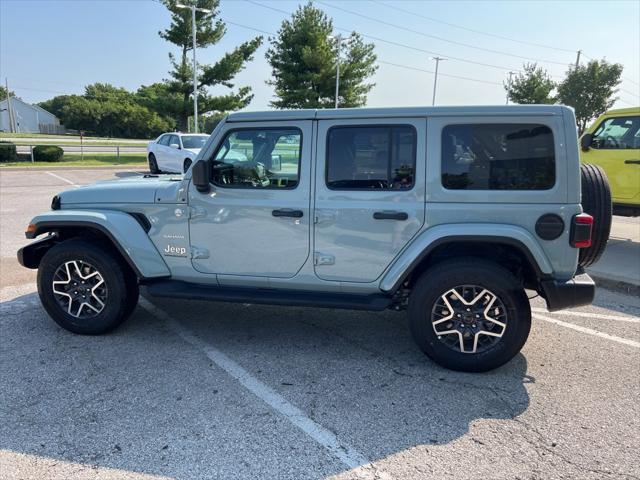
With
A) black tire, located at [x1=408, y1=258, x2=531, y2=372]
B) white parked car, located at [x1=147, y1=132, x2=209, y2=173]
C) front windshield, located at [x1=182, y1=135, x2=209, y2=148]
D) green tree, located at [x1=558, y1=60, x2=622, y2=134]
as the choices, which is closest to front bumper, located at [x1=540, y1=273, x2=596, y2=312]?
black tire, located at [x1=408, y1=258, x2=531, y2=372]

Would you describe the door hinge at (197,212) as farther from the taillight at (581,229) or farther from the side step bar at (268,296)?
the taillight at (581,229)

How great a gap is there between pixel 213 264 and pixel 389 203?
1539 millimetres

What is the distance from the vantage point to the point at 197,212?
3840mm

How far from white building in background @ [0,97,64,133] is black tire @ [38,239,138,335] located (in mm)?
92683

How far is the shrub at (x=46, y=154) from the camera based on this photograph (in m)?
21.8

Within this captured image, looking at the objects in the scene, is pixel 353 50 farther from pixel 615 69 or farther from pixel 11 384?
pixel 11 384

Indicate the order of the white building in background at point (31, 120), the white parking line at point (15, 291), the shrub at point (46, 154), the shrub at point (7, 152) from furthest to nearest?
the white building in background at point (31, 120) < the shrub at point (46, 154) < the shrub at point (7, 152) < the white parking line at point (15, 291)

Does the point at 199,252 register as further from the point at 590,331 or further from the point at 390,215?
the point at 590,331

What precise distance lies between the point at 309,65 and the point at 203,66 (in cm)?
648

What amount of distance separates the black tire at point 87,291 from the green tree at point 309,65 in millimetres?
26870

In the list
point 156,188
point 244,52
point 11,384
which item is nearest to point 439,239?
point 156,188

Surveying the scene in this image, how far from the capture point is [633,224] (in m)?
9.57

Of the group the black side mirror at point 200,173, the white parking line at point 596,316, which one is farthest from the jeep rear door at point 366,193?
the white parking line at point 596,316

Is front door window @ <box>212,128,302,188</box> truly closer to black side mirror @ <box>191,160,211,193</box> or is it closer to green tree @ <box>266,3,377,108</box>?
black side mirror @ <box>191,160,211,193</box>
